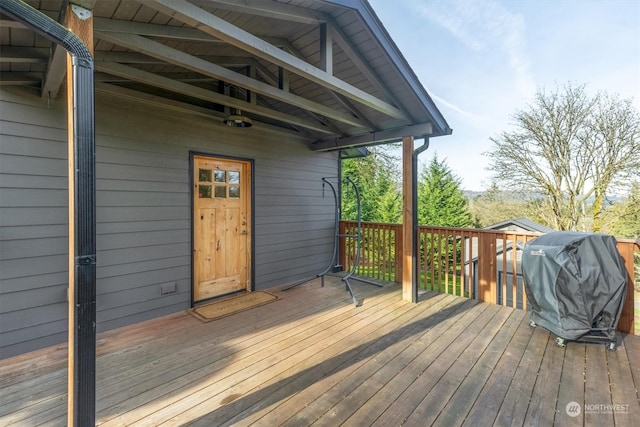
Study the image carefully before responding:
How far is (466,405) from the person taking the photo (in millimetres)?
1963

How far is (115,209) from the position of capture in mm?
3076

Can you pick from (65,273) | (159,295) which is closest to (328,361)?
(159,295)

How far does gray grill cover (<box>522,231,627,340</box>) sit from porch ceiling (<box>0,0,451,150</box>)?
→ 1.99 meters

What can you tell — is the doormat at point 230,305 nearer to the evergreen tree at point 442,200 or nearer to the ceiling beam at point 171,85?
the ceiling beam at point 171,85

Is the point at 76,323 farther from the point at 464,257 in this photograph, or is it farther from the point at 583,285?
the point at 464,257

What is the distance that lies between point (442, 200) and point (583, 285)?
8.33 meters

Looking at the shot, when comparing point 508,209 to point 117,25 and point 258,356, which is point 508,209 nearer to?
point 258,356

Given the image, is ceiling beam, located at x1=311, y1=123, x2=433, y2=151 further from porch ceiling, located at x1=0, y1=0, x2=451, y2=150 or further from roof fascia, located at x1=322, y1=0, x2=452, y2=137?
roof fascia, located at x1=322, y1=0, x2=452, y2=137

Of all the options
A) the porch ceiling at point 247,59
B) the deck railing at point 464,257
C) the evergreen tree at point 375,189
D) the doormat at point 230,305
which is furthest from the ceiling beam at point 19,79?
the evergreen tree at point 375,189

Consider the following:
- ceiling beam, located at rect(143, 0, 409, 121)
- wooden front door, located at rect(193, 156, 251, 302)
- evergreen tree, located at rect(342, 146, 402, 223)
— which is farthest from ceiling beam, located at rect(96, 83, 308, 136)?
evergreen tree, located at rect(342, 146, 402, 223)

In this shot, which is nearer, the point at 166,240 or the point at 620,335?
the point at 620,335

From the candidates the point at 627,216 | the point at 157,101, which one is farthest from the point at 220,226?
the point at 627,216

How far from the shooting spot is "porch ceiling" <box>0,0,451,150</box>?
204 centimetres

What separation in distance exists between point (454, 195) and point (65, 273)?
426 inches
